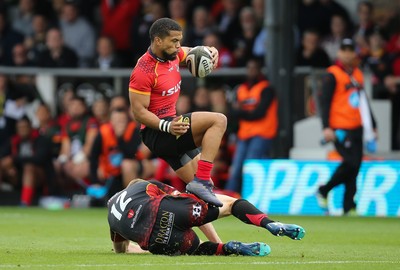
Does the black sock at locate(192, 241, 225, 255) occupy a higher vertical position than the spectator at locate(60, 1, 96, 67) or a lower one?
lower

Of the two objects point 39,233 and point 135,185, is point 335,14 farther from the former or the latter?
point 135,185

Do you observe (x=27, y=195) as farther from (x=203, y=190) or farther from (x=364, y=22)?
(x=203, y=190)

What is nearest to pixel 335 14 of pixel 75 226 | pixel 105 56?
pixel 105 56

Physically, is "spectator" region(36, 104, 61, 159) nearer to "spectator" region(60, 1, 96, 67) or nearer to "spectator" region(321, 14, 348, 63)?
"spectator" region(60, 1, 96, 67)

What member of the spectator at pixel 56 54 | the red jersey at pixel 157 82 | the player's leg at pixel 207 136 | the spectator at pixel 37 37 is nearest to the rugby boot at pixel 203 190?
the player's leg at pixel 207 136

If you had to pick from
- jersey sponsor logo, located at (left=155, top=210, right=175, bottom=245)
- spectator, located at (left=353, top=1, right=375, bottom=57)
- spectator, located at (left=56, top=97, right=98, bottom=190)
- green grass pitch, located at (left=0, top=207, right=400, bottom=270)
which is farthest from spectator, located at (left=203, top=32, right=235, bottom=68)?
jersey sponsor logo, located at (left=155, top=210, right=175, bottom=245)

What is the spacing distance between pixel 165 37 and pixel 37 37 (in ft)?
38.0

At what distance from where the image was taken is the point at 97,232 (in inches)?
514

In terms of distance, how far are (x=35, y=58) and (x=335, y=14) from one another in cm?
568

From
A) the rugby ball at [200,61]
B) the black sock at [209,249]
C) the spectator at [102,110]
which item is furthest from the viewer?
the spectator at [102,110]

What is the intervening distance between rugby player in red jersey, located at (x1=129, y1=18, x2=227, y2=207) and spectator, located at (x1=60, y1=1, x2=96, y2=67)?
10897mm

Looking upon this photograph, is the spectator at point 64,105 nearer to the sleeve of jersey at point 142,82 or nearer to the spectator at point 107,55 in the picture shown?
the spectator at point 107,55

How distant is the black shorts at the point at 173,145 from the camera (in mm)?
10484

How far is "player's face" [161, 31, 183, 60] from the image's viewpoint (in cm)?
1059
